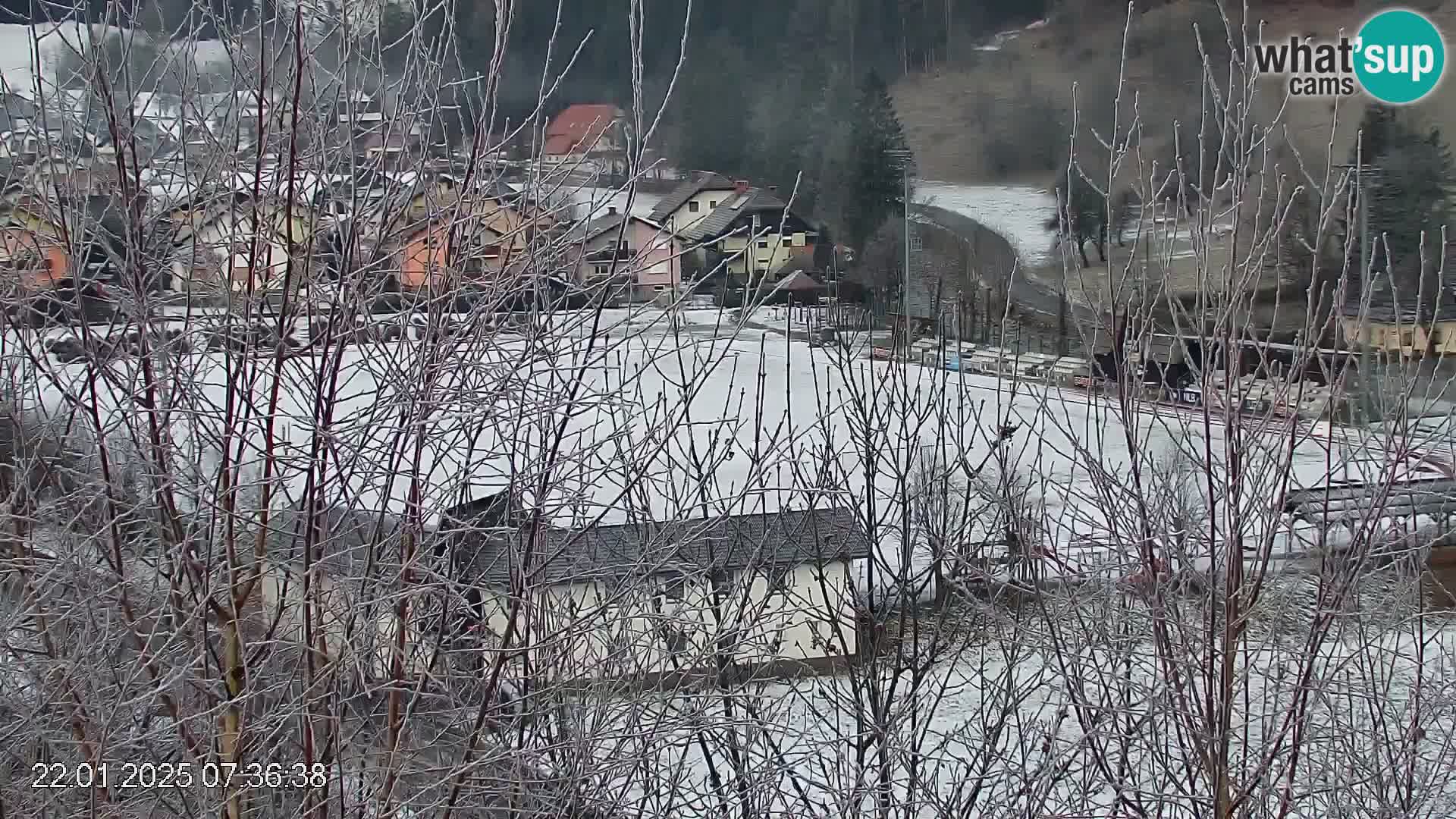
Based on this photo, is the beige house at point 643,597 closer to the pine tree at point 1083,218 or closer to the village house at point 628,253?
the village house at point 628,253

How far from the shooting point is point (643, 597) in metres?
2.48

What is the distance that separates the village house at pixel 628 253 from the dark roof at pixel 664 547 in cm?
46

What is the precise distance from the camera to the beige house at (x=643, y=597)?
227 centimetres

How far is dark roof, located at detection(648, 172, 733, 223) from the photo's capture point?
7.55 feet

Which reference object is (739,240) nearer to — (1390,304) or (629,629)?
(629,629)

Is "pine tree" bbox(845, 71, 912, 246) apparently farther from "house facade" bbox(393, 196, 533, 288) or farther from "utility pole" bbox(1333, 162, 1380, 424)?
"house facade" bbox(393, 196, 533, 288)

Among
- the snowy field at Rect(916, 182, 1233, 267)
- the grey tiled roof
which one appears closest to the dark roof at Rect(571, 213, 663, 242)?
the grey tiled roof

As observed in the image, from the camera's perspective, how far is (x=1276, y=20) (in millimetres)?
9961

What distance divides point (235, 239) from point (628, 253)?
0.67 metres

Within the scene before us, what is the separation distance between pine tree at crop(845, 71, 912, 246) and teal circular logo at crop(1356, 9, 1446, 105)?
3967 millimetres

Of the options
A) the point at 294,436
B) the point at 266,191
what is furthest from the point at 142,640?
the point at 266,191

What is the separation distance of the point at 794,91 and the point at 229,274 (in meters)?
10.4

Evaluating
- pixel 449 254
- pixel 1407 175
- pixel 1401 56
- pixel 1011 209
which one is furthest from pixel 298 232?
pixel 1401 56
